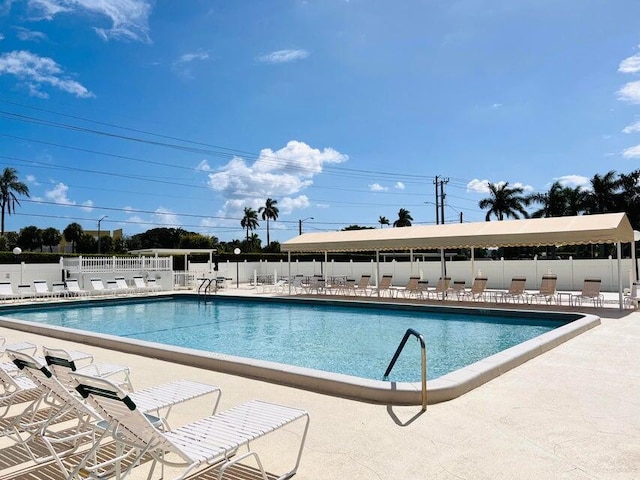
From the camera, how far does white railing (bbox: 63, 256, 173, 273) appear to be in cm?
2225

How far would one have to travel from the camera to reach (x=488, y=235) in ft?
51.6

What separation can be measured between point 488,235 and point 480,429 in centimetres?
1239

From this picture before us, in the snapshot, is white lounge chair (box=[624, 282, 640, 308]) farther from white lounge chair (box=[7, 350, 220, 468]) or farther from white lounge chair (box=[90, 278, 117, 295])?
white lounge chair (box=[90, 278, 117, 295])

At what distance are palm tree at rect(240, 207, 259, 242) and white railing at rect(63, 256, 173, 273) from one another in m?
46.1

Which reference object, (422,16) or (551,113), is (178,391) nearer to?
(422,16)

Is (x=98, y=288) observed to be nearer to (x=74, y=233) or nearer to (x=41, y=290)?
(x=41, y=290)

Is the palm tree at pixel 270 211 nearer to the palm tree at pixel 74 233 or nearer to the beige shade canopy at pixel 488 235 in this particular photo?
the palm tree at pixel 74 233

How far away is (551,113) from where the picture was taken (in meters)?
21.0

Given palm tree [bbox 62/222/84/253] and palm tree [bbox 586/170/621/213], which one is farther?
palm tree [bbox 62/222/84/253]

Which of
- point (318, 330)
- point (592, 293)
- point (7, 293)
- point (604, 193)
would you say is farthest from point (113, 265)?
point (604, 193)

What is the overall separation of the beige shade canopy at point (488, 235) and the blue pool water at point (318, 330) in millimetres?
3019

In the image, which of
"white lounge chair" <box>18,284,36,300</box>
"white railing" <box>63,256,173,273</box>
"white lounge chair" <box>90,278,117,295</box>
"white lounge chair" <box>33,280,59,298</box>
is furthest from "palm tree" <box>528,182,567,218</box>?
"white lounge chair" <box>18,284,36,300</box>

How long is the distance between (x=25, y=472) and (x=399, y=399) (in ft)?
10.9

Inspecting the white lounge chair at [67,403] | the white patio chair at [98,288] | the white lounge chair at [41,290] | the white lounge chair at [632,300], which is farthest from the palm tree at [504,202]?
the white lounge chair at [67,403]
